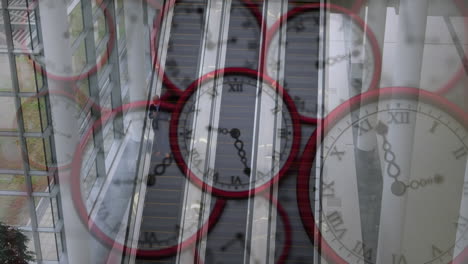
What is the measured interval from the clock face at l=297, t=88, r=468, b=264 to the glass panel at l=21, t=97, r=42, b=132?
491cm

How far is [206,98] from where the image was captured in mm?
14648

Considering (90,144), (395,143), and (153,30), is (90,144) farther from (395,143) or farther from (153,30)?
(395,143)

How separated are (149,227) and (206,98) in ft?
11.0

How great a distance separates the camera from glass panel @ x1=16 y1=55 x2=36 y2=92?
10.5 meters

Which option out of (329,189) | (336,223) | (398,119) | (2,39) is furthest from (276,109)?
(2,39)

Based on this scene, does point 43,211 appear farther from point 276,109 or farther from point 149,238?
point 276,109

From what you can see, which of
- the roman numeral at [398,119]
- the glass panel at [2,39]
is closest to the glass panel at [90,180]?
the glass panel at [2,39]

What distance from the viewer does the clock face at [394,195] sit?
9722 mm

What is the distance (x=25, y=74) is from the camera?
1065 centimetres

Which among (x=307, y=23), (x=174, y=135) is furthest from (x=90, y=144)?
(x=307, y=23)

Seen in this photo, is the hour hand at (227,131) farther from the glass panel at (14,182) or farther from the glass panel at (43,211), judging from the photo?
the glass panel at (14,182)

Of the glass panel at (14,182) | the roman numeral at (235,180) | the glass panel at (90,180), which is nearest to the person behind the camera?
the glass panel at (14,182)

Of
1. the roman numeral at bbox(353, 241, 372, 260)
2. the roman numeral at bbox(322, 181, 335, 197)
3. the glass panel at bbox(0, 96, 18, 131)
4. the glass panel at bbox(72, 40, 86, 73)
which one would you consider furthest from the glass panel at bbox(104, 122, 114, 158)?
the roman numeral at bbox(353, 241, 372, 260)

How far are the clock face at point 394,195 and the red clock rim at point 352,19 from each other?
2245 millimetres
